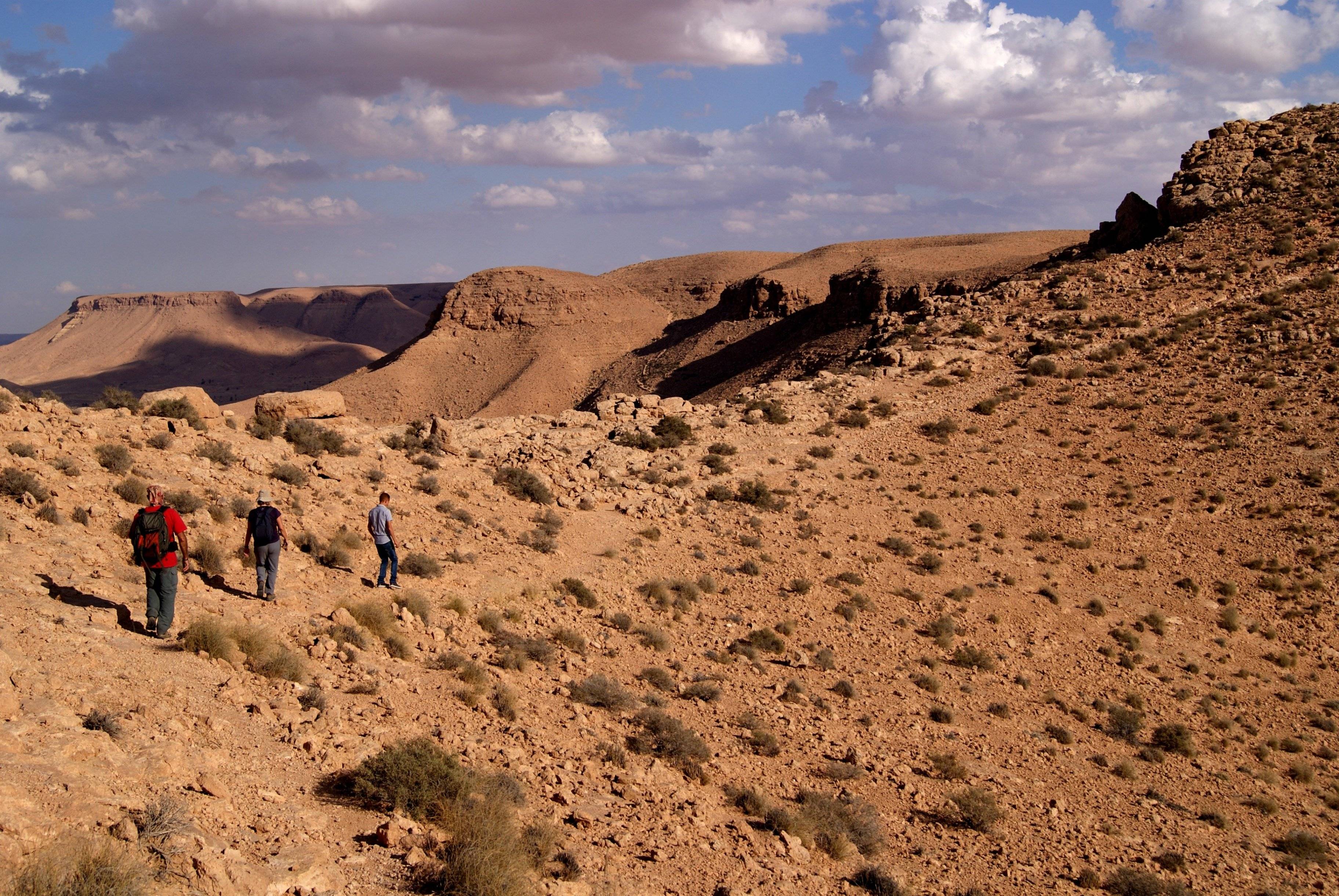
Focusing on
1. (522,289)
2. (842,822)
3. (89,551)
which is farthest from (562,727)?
(522,289)

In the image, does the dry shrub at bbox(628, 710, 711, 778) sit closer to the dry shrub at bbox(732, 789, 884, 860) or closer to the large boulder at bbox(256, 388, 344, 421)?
the dry shrub at bbox(732, 789, 884, 860)

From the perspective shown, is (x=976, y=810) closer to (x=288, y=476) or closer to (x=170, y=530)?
(x=170, y=530)

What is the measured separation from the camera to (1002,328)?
26672 mm

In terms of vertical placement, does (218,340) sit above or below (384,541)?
above

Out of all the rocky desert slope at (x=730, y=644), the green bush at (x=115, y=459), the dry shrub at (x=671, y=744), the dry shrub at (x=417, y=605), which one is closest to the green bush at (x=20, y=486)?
the rocky desert slope at (x=730, y=644)

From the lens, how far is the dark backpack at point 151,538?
8.15 m

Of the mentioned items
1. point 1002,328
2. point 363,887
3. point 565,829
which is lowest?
point 565,829

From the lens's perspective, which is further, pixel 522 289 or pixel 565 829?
pixel 522 289

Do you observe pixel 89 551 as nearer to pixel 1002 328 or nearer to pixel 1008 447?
pixel 1008 447

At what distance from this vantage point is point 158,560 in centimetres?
816

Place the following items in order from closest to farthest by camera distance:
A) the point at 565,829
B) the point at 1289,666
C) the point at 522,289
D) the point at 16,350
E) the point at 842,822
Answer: the point at 565,829 → the point at 842,822 → the point at 1289,666 → the point at 522,289 → the point at 16,350

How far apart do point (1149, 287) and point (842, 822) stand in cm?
2426

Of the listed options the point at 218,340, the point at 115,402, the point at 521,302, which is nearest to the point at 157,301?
the point at 218,340

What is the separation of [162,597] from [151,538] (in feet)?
1.94
